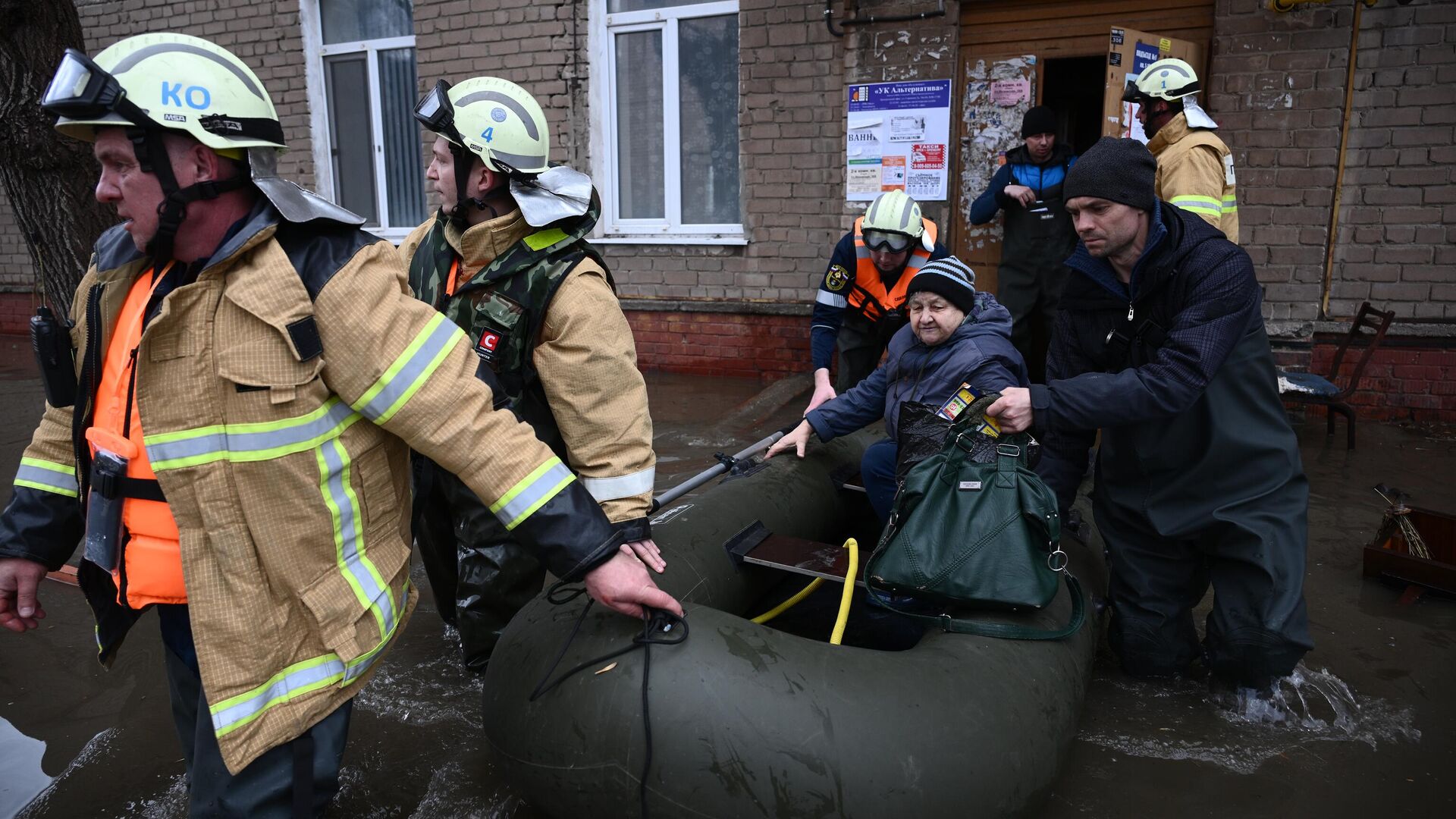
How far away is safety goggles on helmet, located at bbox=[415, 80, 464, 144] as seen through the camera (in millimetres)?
2277

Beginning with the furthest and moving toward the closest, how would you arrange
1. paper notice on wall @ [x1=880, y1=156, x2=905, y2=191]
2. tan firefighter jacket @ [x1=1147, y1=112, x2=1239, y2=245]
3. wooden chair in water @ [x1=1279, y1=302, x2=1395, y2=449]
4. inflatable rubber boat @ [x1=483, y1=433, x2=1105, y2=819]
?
paper notice on wall @ [x1=880, y1=156, x2=905, y2=191], wooden chair in water @ [x1=1279, y1=302, x2=1395, y2=449], tan firefighter jacket @ [x1=1147, y1=112, x2=1239, y2=245], inflatable rubber boat @ [x1=483, y1=433, x2=1105, y2=819]

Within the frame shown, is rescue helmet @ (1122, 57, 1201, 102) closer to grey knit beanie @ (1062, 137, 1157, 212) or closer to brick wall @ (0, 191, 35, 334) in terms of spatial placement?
grey knit beanie @ (1062, 137, 1157, 212)

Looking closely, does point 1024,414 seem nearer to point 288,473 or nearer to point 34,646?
point 288,473

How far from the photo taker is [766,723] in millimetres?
1779

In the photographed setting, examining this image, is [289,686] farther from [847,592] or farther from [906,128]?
[906,128]

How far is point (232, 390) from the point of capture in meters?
1.39

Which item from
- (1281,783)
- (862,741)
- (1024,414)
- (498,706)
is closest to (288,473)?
(498,706)

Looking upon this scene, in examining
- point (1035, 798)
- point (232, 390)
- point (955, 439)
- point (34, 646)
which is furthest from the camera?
point (34, 646)

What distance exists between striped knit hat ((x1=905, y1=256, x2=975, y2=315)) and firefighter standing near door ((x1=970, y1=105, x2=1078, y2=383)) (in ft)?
7.52

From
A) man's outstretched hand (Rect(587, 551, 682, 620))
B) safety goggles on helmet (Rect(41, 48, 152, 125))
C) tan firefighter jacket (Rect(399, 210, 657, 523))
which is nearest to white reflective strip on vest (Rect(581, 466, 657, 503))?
tan firefighter jacket (Rect(399, 210, 657, 523))

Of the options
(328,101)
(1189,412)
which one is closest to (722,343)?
(328,101)

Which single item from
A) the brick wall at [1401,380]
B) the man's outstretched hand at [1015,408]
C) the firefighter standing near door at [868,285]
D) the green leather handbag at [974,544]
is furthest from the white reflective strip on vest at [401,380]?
the brick wall at [1401,380]

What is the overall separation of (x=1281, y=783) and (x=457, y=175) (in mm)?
2603

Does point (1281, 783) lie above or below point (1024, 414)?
below
